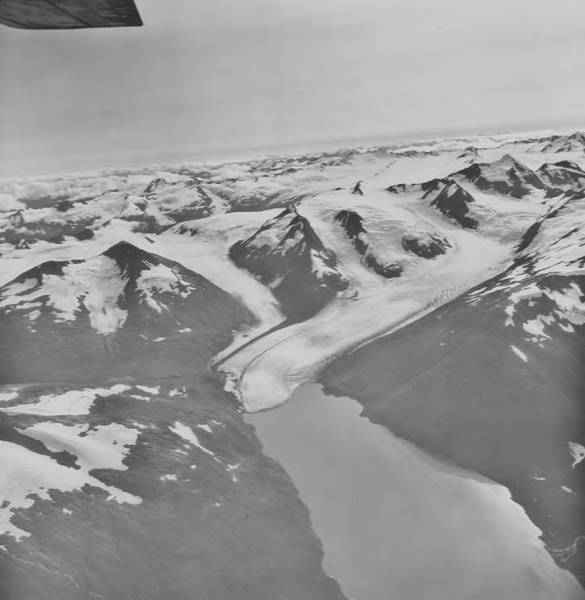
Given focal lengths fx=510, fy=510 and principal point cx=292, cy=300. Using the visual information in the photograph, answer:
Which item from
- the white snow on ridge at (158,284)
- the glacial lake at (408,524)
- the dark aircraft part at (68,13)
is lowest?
the white snow on ridge at (158,284)

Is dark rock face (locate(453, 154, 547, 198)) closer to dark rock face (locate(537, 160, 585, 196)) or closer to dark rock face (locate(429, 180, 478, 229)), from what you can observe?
dark rock face (locate(537, 160, 585, 196))

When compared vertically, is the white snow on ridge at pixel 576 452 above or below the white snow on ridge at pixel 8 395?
above

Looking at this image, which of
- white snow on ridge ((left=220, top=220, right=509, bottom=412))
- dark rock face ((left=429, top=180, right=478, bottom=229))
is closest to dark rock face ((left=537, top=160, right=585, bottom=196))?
dark rock face ((left=429, top=180, right=478, bottom=229))

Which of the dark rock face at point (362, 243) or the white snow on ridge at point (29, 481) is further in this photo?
the dark rock face at point (362, 243)

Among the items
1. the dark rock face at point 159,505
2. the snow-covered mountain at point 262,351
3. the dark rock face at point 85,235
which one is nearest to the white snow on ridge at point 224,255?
the snow-covered mountain at point 262,351

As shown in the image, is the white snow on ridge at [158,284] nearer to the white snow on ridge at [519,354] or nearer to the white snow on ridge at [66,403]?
the white snow on ridge at [66,403]

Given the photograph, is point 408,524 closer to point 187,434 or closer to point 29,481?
point 187,434
